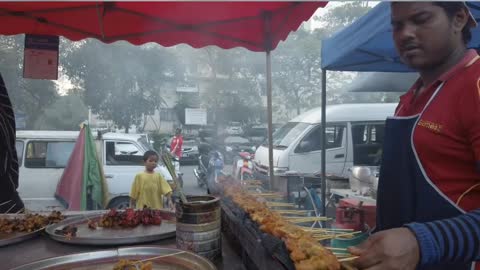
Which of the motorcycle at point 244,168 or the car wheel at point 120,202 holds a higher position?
the motorcycle at point 244,168

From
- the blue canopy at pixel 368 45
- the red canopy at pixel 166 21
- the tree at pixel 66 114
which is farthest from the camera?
the tree at pixel 66 114

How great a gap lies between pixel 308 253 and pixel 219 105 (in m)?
18.1

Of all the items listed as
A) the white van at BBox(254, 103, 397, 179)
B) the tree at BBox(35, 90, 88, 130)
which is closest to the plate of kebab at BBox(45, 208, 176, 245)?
the white van at BBox(254, 103, 397, 179)

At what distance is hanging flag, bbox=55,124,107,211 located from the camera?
639cm

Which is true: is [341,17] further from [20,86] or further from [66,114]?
[66,114]

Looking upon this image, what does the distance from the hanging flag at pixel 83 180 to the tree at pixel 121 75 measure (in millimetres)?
6873

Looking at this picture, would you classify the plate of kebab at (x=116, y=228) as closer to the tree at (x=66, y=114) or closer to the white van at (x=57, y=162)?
the white van at (x=57, y=162)

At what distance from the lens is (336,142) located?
30.5 feet

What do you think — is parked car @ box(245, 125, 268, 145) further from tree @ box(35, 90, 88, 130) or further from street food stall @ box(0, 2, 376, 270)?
street food stall @ box(0, 2, 376, 270)

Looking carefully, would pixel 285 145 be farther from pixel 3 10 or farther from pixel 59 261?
pixel 59 261

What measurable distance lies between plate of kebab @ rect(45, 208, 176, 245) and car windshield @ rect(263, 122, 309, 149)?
21.7 ft

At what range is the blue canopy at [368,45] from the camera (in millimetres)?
3584

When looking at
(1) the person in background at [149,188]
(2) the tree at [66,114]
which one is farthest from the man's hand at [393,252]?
(2) the tree at [66,114]

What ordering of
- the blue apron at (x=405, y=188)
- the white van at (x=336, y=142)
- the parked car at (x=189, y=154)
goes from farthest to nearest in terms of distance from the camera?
the parked car at (x=189, y=154)
the white van at (x=336, y=142)
the blue apron at (x=405, y=188)
